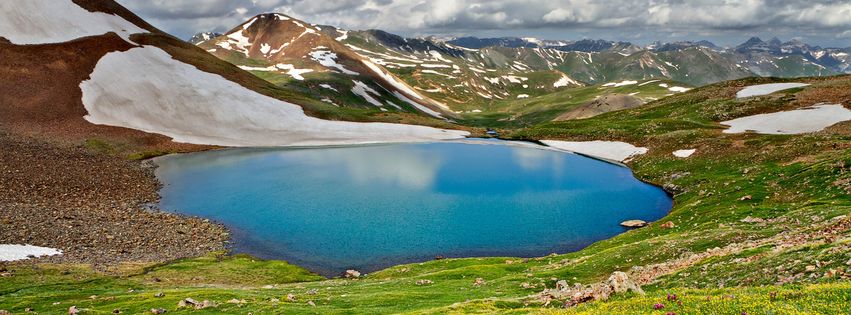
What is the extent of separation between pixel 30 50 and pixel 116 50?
74.4ft

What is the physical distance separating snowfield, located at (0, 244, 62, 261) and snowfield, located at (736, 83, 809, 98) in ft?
557

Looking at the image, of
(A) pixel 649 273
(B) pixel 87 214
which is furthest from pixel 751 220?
(B) pixel 87 214

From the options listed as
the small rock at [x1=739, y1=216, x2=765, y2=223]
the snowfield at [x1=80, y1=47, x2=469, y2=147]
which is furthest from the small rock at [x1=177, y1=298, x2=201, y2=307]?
the snowfield at [x1=80, y1=47, x2=469, y2=147]

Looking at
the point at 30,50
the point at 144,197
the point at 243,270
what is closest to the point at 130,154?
the point at 144,197

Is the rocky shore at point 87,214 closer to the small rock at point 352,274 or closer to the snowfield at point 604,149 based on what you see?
the small rock at point 352,274

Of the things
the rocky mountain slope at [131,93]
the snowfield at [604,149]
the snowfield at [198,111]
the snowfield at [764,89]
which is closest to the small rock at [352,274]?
the snowfield at [604,149]

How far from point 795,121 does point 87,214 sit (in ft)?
439

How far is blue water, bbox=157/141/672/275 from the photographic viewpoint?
58.8 m

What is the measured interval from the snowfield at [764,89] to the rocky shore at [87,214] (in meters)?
156

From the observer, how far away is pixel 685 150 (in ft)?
345

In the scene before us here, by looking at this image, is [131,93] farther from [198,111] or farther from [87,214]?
[87,214]

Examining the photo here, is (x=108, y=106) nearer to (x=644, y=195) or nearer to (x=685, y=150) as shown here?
(x=644, y=195)

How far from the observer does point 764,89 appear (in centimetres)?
15700

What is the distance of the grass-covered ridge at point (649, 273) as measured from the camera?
A: 19.9 metres
